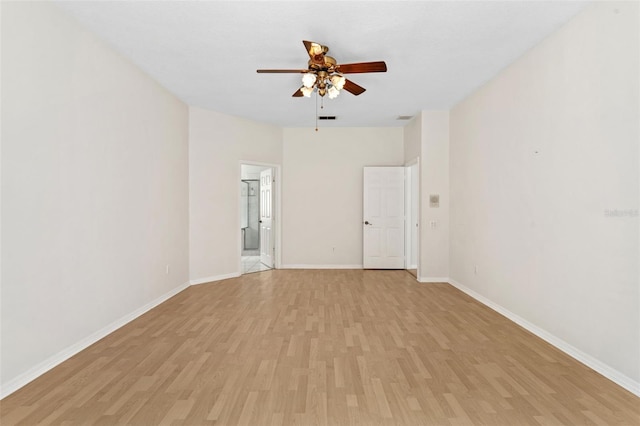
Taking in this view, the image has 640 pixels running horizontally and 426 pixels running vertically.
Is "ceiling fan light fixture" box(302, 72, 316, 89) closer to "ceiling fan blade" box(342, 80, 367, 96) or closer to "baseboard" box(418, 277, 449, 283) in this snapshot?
"ceiling fan blade" box(342, 80, 367, 96)

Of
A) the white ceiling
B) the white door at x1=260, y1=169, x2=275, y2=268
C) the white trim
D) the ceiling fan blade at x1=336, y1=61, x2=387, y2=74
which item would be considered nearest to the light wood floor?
the white trim

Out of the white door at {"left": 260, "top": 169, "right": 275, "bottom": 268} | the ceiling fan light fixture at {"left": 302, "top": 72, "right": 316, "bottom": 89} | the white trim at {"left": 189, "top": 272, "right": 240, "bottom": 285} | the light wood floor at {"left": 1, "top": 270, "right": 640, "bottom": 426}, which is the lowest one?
the light wood floor at {"left": 1, "top": 270, "right": 640, "bottom": 426}

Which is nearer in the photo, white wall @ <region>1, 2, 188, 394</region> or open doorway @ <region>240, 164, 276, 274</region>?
white wall @ <region>1, 2, 188, 394</region>

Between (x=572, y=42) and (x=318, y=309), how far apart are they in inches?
148

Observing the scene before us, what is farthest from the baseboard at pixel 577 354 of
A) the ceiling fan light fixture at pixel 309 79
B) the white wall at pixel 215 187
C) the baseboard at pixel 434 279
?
the white wall at pixel 215 187

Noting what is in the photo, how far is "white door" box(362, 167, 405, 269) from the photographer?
6.93 metres

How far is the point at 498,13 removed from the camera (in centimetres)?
288

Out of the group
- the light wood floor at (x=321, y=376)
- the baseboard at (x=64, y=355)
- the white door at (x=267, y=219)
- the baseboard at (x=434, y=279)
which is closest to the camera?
the light wood floor at (x=321, y=376)

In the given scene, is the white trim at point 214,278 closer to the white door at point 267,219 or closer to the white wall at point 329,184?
the white door at point 267,219

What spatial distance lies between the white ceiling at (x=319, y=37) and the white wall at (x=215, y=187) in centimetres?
103

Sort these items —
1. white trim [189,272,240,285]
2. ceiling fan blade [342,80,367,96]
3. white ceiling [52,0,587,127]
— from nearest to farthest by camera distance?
1. white ceiling [52,0,587,127]
2. ceiling fan blade [342,80,367,96]
3. white trim [189,272,240,285]

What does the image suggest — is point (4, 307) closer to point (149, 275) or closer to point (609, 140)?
point (149, 275)

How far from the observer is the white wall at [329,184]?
7.10m

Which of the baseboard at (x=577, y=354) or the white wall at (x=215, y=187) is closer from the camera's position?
the baseboard at (x=577, y=354)
